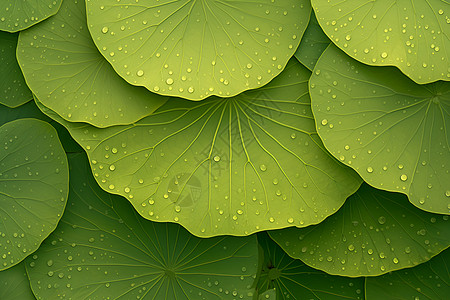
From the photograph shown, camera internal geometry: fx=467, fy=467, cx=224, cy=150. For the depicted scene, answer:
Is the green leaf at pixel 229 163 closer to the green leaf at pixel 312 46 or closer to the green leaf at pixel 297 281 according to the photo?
the green leaf at pixel 312 46

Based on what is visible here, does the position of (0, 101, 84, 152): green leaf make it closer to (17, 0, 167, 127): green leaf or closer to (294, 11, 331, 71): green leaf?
(17, 0, 167, 127): green leaf

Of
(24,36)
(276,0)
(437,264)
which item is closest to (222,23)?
(276,0)

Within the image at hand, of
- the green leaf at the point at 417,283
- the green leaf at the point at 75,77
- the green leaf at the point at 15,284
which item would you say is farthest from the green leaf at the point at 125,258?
the green leaf at the point at 417,283

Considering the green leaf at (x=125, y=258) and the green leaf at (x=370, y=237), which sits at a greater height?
the green leaf at (x=370, y=237)

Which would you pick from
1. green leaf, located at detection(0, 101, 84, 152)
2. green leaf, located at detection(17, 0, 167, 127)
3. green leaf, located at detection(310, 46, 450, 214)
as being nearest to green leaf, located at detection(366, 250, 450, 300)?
green leaf, located at detection(310, 46, 450, 214)

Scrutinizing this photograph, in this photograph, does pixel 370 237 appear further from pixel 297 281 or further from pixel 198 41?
pixel 198 41

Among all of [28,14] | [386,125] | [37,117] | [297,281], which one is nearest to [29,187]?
[37,117]
